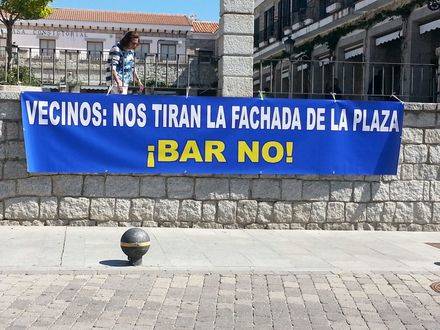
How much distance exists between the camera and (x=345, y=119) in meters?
9.87

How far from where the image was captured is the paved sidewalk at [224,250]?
7.16m

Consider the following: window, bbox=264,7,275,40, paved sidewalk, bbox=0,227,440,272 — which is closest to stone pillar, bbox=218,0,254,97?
paved sidewalk, bbox=0,227,440,272

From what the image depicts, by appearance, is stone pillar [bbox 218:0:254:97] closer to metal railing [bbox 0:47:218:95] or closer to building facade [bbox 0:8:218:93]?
metal railing [bbox 0:47:218:95]

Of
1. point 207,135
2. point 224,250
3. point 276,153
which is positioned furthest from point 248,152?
point 224,250

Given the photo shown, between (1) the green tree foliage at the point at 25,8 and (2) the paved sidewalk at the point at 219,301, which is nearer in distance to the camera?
(2) the paved sidewalk at the point at 219,301

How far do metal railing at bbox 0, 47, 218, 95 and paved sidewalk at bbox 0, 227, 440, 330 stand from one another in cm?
258

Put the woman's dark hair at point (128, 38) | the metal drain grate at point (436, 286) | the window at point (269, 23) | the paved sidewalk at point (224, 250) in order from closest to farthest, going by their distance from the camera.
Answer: the metal drain grate at point (436, 286), the paved sidewalk at point (224, 250), the woman's dark hair at point (128, 38), the window at point (269, 23)

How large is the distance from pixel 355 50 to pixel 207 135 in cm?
1770

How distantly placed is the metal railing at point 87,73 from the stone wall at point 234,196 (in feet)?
3.78

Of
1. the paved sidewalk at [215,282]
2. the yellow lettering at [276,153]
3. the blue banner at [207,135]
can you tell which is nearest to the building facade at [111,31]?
the blue banner at [207,135]

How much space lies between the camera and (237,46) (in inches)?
396

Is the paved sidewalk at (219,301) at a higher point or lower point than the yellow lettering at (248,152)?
lower

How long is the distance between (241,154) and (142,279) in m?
3.62

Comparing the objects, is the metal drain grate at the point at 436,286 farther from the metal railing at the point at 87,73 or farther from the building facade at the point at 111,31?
the building facade at the point at 111,31
